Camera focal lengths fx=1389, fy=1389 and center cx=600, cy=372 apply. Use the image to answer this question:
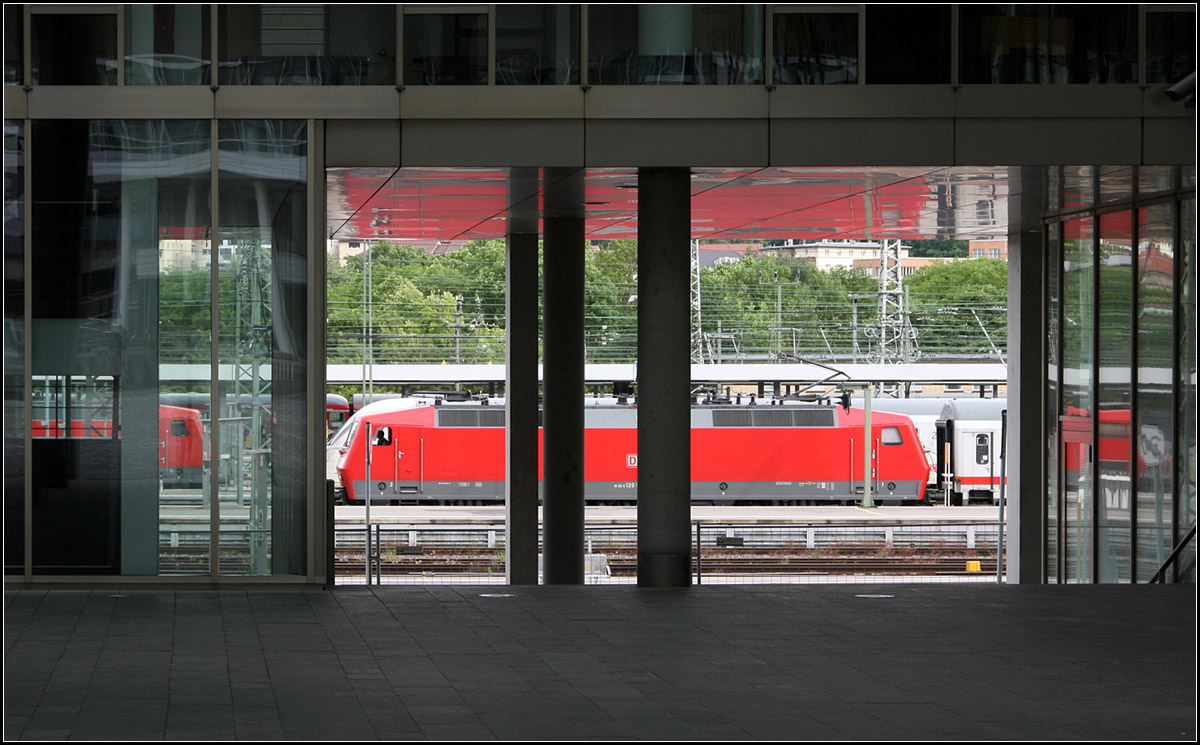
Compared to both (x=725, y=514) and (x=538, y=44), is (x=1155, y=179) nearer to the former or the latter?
(x=538, y=44)

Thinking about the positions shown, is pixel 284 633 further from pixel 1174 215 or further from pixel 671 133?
pixel 1174 215

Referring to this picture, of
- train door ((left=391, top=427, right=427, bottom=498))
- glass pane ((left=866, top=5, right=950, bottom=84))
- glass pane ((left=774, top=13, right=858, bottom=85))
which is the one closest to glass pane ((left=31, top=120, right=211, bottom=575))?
glass pane ((left=774, top=13, right=858, bottom=85))

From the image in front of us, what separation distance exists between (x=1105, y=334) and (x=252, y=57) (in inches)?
359

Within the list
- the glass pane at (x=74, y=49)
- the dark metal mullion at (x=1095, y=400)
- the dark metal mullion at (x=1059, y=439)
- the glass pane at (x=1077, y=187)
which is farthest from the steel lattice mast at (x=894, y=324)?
the glass pane at (x=74, y=49)

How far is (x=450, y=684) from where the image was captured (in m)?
7.38

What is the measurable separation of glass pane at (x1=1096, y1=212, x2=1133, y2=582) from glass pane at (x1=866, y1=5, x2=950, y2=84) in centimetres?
365

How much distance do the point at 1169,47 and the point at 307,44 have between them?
23.8ft

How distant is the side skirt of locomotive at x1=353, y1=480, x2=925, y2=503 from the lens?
121 ft

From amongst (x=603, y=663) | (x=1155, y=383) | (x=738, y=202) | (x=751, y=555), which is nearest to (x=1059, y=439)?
(x=1155, y=383)

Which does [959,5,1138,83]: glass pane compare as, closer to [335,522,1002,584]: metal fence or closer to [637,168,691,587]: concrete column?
[637,168,691,587]: concrete column

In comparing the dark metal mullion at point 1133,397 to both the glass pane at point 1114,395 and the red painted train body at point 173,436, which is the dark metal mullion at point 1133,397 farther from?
the red painted train body at point 173,436

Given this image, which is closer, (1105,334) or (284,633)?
(284,633)

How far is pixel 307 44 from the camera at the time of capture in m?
11.3

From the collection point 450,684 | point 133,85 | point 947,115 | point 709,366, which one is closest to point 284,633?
point 450,684
